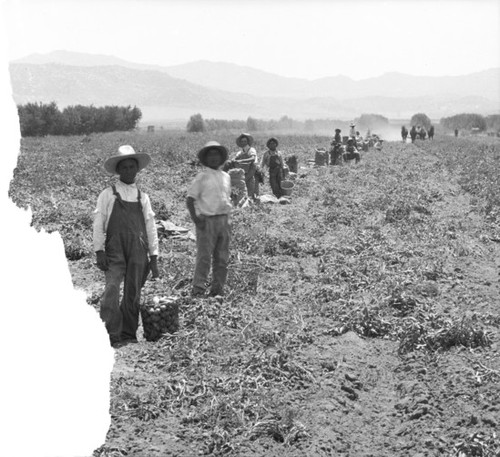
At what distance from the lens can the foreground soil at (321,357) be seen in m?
4.05

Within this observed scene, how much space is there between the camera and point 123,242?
544 cm

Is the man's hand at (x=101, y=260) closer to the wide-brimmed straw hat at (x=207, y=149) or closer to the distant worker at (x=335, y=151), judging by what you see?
the wide-brimmed straw hat at (x=207, y=149)

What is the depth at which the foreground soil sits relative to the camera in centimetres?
405

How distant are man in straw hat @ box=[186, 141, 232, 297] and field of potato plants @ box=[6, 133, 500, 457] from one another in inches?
10.4

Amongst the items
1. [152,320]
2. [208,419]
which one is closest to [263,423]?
[208,419]

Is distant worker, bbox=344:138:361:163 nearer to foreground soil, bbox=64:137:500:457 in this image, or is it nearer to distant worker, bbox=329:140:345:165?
distant worker, bbox=329:140:345:165

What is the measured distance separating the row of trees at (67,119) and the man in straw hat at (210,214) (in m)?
43.9

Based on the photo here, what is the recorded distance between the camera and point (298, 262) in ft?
27.8

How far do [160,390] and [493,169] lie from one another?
16957 mm

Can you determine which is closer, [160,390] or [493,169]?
[160,390]

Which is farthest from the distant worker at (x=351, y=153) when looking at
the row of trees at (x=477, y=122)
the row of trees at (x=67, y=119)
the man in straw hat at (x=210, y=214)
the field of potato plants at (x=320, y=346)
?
the row of trees at (x=477, y=122)

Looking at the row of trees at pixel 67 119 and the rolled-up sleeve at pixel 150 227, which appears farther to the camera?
the row of trees at pixel 67 119

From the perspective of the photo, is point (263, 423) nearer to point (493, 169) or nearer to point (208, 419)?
point (208, 419)

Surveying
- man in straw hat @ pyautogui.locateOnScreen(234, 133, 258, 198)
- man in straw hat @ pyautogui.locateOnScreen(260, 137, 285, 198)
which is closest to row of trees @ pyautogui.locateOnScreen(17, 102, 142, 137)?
man in straw hat @ pyautogui.locateOnScreen(260, 137, 285, 198)
